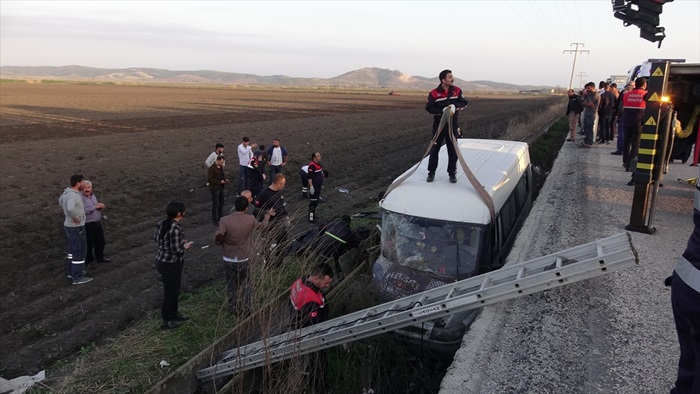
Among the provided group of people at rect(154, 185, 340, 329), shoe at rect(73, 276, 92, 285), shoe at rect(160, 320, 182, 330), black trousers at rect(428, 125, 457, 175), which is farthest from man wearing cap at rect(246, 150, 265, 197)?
black trousers at rect(428, 125, 457, 175)

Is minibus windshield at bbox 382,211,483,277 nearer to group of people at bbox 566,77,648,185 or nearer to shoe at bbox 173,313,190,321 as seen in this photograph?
shoe at bbox 173,313,190,321

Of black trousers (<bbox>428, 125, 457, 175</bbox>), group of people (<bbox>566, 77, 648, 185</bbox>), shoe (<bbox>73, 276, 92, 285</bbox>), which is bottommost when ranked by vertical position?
shoe (<bbox>73, 276, 92, 285</bbox>)

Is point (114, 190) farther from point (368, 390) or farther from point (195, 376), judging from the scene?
point (368, 390)

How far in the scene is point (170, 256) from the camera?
22.4ft

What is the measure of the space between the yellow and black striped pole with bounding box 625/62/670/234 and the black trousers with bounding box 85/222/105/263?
9850mm

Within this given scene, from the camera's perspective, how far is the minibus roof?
20.8 ft

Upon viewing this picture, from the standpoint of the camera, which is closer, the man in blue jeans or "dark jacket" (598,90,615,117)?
the man in blue jeans

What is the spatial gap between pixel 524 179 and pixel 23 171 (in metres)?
17.6

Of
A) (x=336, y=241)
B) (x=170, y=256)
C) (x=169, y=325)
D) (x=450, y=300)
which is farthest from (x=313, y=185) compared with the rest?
(x=450, y=300)

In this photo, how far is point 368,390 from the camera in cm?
549

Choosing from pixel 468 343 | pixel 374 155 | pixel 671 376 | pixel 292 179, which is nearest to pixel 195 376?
pixel 468 343

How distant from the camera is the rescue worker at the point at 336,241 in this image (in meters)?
7.57

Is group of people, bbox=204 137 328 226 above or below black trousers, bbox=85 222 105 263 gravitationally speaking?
above

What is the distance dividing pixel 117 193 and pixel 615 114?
660 inches
